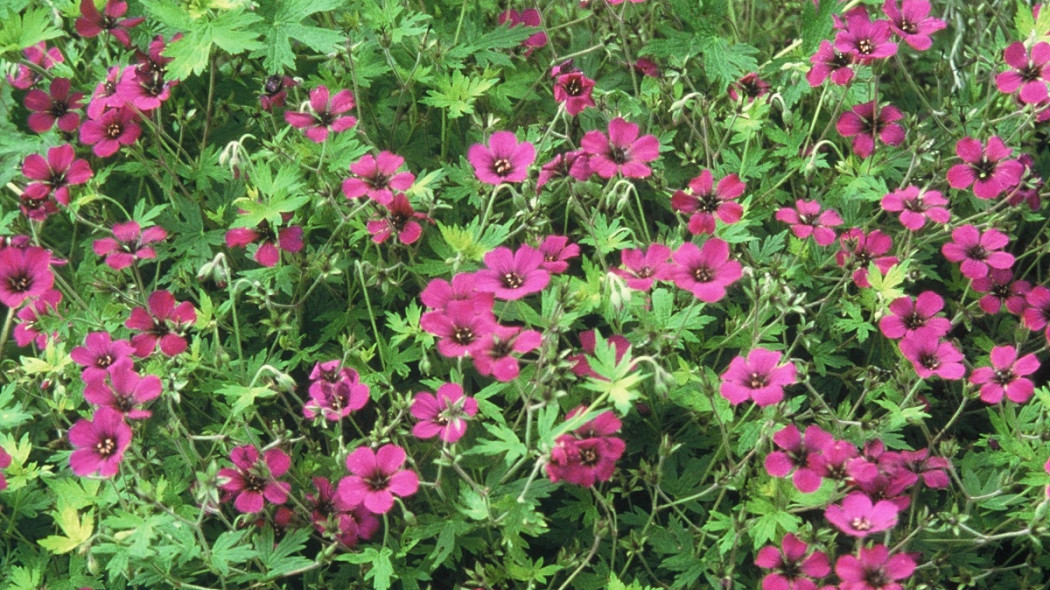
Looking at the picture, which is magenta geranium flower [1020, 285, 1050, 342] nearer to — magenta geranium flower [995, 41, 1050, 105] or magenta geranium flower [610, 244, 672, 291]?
magenta geranium flower [995, 41, 1050, 105]

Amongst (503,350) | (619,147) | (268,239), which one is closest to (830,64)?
(619,147)

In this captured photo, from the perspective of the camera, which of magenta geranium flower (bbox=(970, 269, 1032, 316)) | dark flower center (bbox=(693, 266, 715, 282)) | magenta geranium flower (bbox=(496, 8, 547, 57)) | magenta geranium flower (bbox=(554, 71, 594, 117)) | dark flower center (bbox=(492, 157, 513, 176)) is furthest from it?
magenta geranium flower (bbox=(496, 8, 547, 57))

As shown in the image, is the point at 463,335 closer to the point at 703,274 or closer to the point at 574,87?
the point at 703,274

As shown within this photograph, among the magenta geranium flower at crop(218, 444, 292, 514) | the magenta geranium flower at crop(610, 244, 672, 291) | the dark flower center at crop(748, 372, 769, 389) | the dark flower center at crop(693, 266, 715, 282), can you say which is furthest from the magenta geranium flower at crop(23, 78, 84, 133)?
the dark flower center at crop(748, 372, 769, 389)

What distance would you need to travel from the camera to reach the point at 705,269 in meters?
1.57

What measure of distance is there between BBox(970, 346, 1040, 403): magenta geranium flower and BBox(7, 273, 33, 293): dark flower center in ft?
4.55

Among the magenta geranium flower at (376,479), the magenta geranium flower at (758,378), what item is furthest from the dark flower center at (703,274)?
the magenta geranium flower at (376,479)

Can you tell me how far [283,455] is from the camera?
161cm

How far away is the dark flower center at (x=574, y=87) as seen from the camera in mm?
1799

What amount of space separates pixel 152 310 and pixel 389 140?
1.66 ft

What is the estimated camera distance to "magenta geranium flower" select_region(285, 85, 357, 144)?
1.73 metres

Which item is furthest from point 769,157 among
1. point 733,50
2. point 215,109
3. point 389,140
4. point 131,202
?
point 131,202

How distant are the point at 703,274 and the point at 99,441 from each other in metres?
0.84

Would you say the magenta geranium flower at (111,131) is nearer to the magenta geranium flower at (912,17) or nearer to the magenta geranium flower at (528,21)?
the magenta geranium flower at (528,21)
